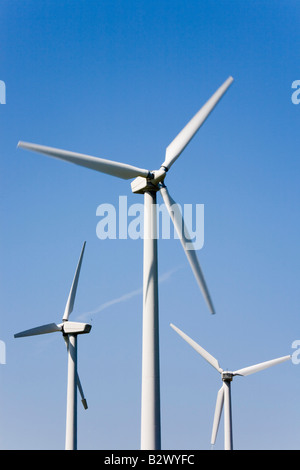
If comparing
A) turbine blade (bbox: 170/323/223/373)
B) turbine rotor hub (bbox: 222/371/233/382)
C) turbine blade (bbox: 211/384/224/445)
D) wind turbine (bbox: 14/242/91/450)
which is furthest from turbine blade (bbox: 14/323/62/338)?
turbine rotor hub (bbox: 222/371/233/382)

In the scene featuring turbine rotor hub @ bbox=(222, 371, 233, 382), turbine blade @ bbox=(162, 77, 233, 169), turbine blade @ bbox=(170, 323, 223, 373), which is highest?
turbine blade @ bbox=(162, 77, 233, 169)

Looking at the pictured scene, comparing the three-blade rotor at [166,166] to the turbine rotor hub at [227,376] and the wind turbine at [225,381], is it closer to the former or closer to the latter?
the wind turbine at [225,381]

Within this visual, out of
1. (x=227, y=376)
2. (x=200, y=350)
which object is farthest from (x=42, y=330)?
(x=227, y=376)

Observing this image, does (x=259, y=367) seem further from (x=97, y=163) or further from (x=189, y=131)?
(x=97, y=163)

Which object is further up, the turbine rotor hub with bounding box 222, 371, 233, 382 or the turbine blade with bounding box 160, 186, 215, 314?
the turbine rotor hub with bounding box 222, 371, 233, 382

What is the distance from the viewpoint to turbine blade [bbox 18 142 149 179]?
2931 cm

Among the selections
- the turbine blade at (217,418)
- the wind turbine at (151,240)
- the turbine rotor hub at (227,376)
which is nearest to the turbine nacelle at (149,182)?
the wind turbine at (151,240)

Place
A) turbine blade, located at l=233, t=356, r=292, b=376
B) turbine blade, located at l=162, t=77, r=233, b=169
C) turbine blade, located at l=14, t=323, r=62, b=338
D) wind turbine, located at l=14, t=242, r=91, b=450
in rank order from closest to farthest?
1. turbine blade, located at l=162, t=77, r=233, b=169
2. wind turbine, located at l=14, t=242, r=91, b=450
3. turbine blade, located at l=14, t=323, r=62, b=338
4. turbine blade, located at l=233, t=356, r=292, b=376

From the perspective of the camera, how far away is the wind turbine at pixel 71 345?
1737 inches

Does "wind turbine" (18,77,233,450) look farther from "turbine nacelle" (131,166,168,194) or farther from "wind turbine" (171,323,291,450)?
"wind turbine" (171,323,291,450)

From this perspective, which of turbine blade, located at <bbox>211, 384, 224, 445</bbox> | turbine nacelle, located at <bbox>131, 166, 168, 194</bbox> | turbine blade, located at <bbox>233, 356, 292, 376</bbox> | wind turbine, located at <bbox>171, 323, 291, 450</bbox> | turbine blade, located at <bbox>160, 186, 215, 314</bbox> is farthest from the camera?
turbine blade, located at <bbox>211, 384, 224, 445</bbox>

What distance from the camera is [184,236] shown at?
3067 centimetres

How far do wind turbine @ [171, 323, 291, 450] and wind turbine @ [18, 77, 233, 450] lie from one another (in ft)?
71.4
